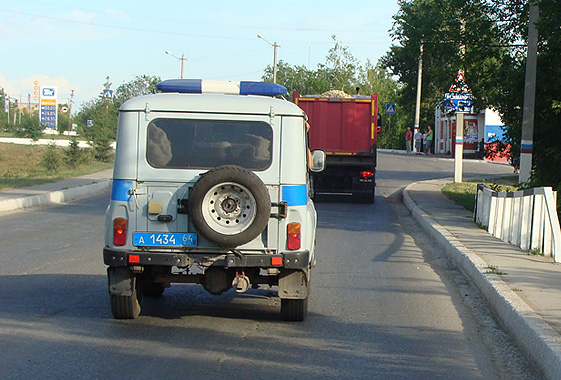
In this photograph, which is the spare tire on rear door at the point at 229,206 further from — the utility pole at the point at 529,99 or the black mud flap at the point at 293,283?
the utility pole at the point at 529,99

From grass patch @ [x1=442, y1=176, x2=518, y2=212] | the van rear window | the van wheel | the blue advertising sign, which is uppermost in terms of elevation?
the blue advertising sign

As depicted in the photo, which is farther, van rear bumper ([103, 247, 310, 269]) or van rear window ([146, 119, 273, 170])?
van rear window ([146, 119, 273, 170])

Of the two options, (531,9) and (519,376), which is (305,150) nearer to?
(519,376)

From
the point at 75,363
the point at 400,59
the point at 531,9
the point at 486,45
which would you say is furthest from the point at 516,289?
the point at 400,59

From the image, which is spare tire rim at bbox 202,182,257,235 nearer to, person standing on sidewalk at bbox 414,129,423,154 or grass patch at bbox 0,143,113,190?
grass patch at bbox 0,143,113,190

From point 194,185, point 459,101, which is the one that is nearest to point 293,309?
point 194,185

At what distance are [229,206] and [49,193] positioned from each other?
589 inches

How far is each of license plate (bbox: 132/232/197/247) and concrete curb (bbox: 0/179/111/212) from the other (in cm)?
1205

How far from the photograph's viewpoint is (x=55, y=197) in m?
20.1

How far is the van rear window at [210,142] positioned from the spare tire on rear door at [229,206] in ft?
1.14

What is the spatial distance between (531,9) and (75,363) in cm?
1352

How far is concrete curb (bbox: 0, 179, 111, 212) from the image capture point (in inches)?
700

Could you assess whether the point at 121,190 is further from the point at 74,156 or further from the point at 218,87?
the point at 74,156

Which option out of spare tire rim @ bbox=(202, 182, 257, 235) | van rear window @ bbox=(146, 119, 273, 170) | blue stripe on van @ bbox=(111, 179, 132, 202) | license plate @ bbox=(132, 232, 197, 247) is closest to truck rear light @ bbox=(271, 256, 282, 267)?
spare tire rim @ bbox=(202, 182, 257, 235)
